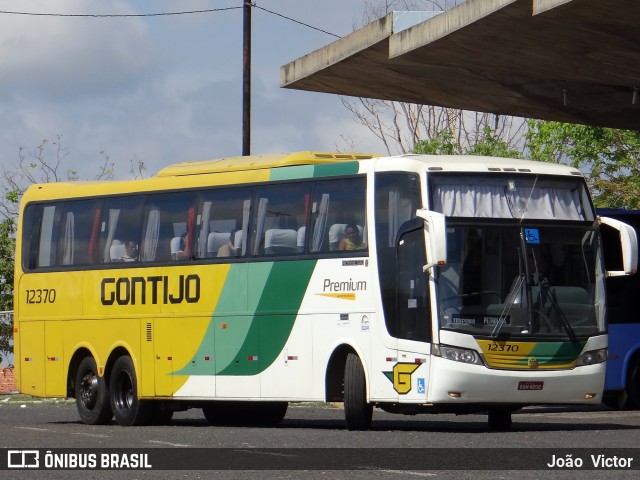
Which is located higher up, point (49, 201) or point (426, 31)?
point (426, 31)

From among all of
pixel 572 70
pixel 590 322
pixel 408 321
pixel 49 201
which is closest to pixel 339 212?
pixel 408 321

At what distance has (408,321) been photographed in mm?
18344

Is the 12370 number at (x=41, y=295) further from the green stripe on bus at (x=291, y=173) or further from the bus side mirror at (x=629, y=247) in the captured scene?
the bus side mirror at (x=629, y=247)

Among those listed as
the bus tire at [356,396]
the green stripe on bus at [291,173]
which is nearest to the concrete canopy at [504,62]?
the green stripe on bus at [291,173]

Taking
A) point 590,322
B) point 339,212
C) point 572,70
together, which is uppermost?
point 572,70

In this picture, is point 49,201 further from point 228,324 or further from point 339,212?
point 339,212

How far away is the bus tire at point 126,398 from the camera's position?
22.2 m

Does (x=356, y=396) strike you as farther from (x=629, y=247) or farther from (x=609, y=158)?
(x=609, y=158)

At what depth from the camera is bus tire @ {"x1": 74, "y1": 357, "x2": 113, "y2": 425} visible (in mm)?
22609

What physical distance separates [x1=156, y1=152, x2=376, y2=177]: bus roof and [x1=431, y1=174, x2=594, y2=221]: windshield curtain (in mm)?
2090

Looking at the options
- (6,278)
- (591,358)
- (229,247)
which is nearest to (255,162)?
(229,247)

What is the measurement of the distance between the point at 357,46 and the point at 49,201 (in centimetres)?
678

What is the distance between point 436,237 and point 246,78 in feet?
60.5

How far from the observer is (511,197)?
61.4 ft
